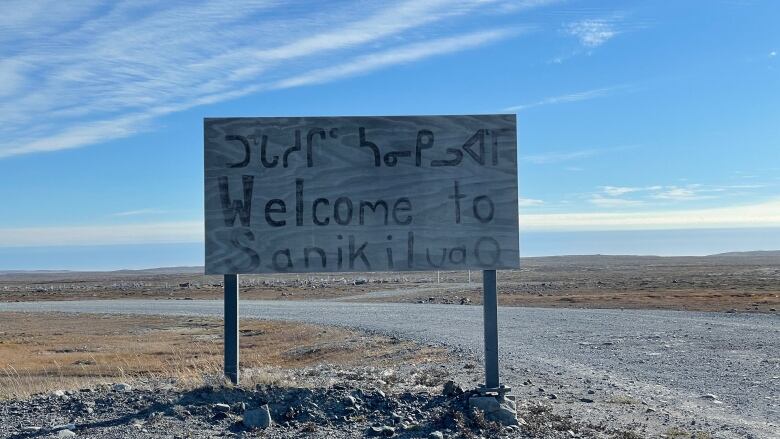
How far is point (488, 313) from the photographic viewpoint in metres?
8.17

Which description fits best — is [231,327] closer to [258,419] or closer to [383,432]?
[258,419]

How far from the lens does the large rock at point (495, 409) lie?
7.53 meters

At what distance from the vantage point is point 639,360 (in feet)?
45.4

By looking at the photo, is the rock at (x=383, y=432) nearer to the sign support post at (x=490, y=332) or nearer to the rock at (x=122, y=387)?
the sign support post at (x=490, y=332)

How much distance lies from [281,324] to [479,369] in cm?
1594

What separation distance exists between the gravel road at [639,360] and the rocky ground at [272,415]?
4.99 feet

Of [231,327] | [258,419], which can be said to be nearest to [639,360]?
[231,327]

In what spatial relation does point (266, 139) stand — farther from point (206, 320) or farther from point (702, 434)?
point (206, 320)

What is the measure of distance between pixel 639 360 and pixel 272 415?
8617mm

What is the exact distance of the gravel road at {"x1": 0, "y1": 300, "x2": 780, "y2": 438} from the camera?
29.7 ft

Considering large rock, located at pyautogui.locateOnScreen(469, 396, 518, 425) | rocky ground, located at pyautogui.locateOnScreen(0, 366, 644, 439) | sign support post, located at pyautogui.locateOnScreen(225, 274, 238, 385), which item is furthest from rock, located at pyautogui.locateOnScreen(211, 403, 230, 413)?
large rock, located at pyautogui.locateOnScreen(469, 396, 518, 425)

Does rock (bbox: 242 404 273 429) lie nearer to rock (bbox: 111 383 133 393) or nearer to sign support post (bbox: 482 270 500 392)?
rock (bbox: 111 383 133 393)

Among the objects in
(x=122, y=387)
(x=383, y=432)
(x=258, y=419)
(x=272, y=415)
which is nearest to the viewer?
(x=383, y=432)

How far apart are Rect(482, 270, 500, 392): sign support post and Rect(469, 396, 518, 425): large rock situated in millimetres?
340
